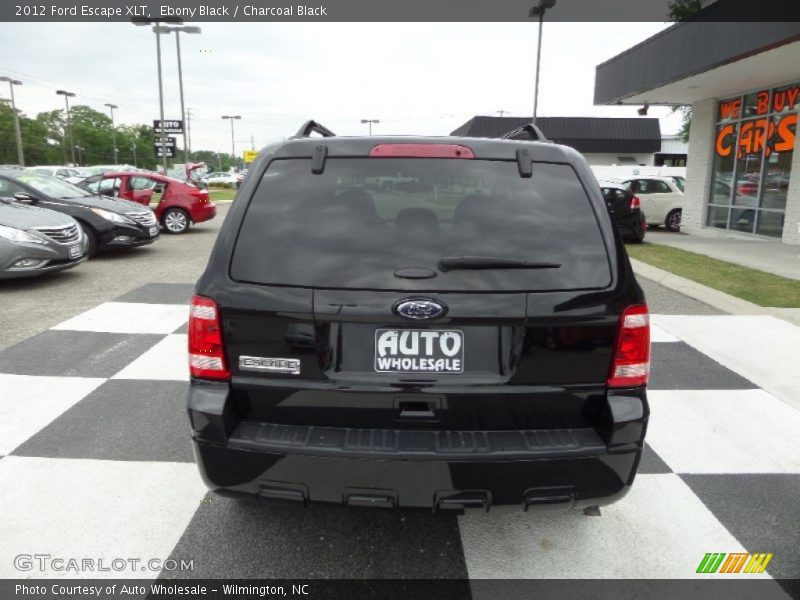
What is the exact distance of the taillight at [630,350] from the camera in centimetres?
231

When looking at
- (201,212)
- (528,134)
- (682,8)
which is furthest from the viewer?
(682,8)

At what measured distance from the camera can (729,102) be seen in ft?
54.1

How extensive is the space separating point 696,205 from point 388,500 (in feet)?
58.7

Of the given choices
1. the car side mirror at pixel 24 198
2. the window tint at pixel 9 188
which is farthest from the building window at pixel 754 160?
the window tint at pixel 9 188

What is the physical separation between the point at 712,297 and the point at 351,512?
22.0 feet

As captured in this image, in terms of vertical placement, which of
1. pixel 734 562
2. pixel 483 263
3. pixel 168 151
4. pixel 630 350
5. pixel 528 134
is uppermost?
pixel 168 151

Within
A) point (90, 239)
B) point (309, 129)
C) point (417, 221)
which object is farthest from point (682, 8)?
point (417, 221)

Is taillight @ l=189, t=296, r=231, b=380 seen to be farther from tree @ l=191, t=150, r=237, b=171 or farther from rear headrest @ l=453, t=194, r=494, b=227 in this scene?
tree @ l=191, t=150, r=237, b=171

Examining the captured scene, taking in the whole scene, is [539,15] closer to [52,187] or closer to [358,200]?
[52,187]

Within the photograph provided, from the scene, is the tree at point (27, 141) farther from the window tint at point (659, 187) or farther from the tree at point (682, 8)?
the window tint at point (659, 187)

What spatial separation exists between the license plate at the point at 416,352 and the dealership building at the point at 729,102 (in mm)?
10405

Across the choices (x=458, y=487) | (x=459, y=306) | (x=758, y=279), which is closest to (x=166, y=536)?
(x=458, y=487)

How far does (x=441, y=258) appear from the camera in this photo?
2254 millimetres

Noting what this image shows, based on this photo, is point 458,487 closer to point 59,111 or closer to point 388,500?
point 388,500
